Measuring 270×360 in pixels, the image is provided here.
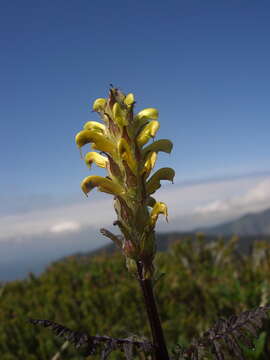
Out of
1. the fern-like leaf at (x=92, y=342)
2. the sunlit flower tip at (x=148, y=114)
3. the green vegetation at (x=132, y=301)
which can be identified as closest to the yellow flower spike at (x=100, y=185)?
the sunlit flower tip at (x=148, y=114)

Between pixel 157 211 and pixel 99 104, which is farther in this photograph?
pixel 99 104

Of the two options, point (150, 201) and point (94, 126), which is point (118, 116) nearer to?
point (94, 126)

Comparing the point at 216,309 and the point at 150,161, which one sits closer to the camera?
the point at 150,161

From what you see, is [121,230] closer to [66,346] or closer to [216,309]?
[66,346]

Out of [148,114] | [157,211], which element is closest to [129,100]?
[148,114]

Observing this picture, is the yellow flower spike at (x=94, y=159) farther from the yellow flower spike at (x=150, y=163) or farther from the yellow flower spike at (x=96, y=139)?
the yellow flower spike at (x=150, y=163)

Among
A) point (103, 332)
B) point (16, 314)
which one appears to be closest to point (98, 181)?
point (103, 332)

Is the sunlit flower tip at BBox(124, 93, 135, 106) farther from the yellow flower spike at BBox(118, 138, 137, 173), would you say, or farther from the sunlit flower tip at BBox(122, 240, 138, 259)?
the sunlit flower tip at BBox(122, 240, 138, 259)

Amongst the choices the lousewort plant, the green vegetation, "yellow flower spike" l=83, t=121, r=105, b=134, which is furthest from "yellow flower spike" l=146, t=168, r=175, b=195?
the green vegetation

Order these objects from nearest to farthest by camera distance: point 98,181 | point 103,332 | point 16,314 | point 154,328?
point 154,328, point 98,181, point 103,332, point 16,314
